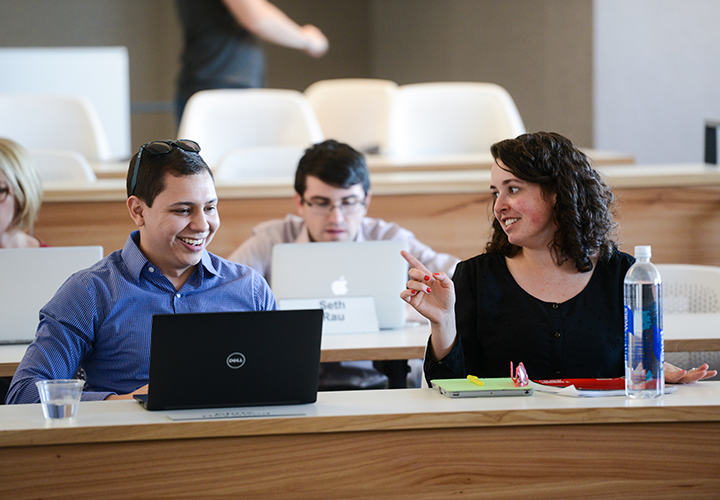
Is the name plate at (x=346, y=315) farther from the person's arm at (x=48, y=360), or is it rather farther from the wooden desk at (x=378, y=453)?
the wooden desk at (x=378, y=453)

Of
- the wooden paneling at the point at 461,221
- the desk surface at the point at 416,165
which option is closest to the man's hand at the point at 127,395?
the wooden paneling at the point at 461,221

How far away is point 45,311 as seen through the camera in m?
1.52

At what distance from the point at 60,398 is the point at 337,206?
1.48 m

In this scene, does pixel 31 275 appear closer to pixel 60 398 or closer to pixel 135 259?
pixel 135 259

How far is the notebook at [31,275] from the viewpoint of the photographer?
203 centimetres

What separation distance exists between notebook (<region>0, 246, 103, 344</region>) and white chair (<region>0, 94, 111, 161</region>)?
7.66ft

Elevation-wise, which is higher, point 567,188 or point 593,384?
point 567,188

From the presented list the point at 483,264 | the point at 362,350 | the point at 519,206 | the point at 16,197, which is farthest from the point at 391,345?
the point at 16,197

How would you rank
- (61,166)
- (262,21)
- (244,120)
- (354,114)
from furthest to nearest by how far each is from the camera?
(354,114)
(262,21)
(244,120)
(61,166)

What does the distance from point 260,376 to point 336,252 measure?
0.94 m

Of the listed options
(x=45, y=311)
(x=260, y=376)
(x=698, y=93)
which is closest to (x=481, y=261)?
(x=260, y=376)

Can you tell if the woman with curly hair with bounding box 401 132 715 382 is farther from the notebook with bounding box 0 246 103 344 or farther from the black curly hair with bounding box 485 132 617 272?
the notebook with bounding box 0 246 103 344

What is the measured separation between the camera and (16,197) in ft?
8.02

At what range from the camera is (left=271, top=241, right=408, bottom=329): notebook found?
2.16m
